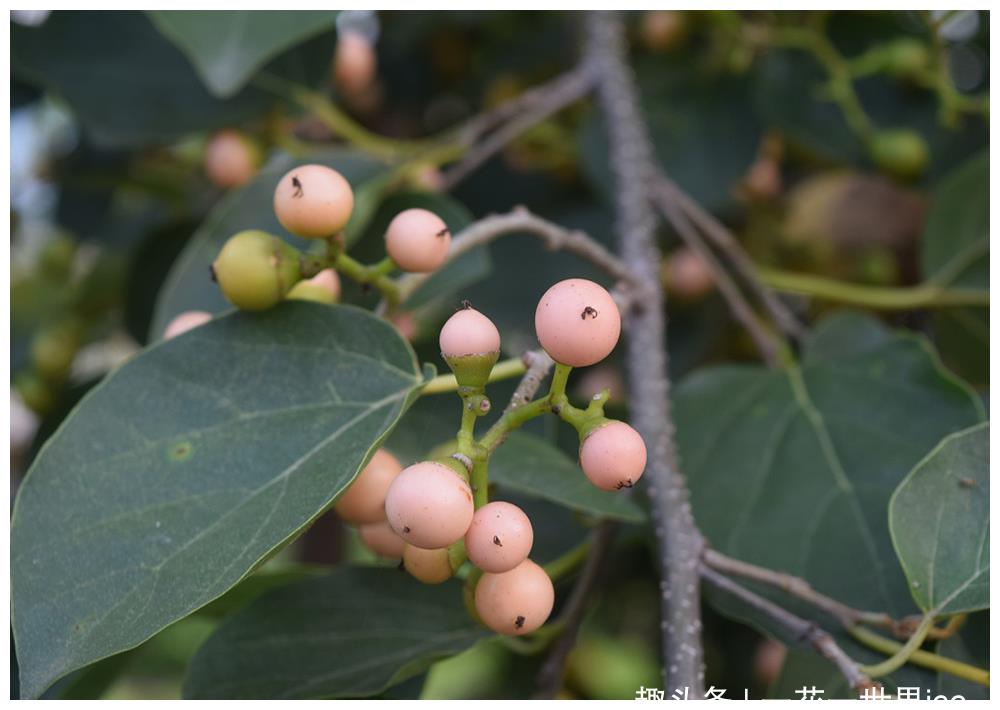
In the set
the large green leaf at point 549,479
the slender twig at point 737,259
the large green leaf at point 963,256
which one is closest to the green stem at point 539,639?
the large green leaf at point 549,479

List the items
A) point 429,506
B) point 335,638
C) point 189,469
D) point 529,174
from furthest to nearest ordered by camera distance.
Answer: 1. point 529,174
2. point 335,638
3. point 189,469
4. point 429,506

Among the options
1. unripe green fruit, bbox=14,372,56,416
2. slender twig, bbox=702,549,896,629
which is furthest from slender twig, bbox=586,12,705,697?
unripe green fruit, bbox=14,372,56,416

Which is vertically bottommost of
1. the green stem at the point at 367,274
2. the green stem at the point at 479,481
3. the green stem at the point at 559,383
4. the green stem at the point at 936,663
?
the green stem at the point at 936,663

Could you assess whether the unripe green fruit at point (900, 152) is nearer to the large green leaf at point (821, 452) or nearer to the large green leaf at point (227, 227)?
the large green leaf at point (821, 452)

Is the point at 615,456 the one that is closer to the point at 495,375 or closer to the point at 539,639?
the point at 495,375

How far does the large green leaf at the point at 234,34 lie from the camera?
2.23 ft

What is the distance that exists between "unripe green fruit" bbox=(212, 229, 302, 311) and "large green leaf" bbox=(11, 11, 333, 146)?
415mm

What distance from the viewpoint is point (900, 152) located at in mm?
1026

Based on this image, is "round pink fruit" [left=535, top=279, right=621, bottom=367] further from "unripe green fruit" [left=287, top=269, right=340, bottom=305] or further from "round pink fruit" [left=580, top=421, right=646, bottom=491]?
"unripe green fruit" [left=287, top=269, right=340, bottom=305]

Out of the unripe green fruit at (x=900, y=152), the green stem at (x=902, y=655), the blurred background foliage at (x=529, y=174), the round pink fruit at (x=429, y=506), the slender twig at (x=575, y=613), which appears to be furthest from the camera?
the unripe green fruit at (x=900, y=152)

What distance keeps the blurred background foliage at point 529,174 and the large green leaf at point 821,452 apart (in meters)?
0.10

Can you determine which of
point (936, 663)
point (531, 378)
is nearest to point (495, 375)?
point (531, 378)

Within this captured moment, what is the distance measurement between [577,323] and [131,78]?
0.65m

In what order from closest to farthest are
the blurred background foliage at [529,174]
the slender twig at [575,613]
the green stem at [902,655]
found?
1. the green stem at [902,655]
2. the slender twig at [575,613]
3. the blurred background foliage at [529,174]
